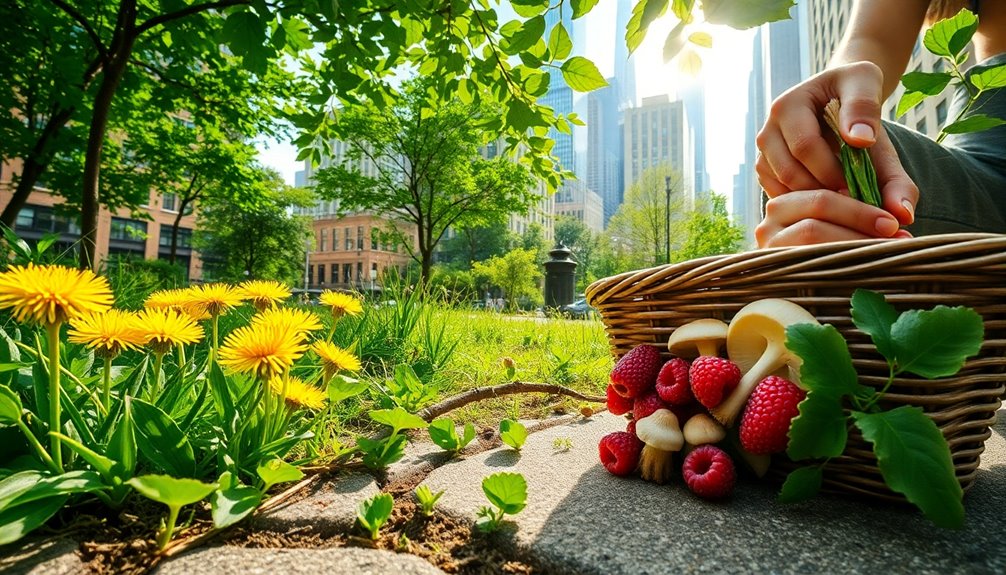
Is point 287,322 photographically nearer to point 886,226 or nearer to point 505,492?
point 505,492

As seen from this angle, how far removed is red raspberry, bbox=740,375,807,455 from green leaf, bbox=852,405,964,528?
0.14 m

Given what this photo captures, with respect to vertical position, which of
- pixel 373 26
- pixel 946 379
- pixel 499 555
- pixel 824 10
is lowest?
pixel 499 555

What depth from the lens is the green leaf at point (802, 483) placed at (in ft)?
2.30

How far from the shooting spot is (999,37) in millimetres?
1656

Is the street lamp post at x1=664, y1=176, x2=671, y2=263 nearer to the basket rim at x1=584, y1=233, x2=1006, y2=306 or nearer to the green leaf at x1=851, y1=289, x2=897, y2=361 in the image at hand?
the basket rim at x1=584, y1=233, x2=1006, y2=306

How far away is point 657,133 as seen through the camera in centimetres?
7738

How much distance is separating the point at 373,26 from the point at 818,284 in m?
1.55

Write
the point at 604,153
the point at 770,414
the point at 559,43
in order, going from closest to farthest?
the point at 770,414 < the point at 559,43 < the point at 604,153

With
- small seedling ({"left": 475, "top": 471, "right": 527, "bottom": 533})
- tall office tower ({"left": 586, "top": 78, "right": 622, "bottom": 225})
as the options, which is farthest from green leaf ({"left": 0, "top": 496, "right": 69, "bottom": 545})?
tall office tower ({"left": 586, "top": 78, "right": 622, "bottom": 225})

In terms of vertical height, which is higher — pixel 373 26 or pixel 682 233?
pixel 682 233

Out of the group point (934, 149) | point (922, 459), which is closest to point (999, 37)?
point (934, 149)

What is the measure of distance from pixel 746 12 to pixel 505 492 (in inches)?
32.4


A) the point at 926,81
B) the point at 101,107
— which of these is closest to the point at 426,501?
the point at 926,81

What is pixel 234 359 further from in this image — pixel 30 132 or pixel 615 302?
pixel 30 132
